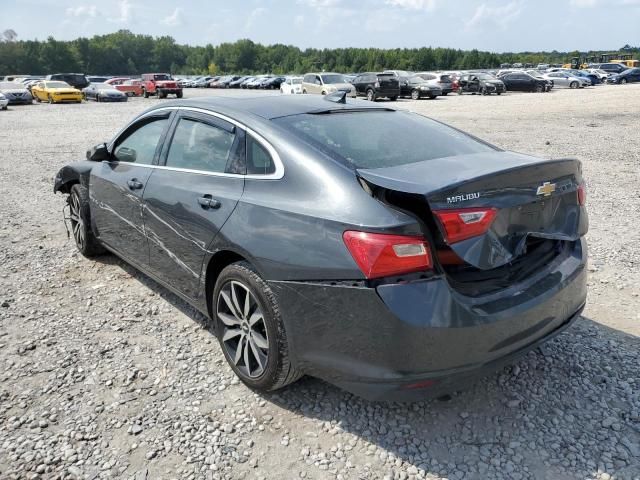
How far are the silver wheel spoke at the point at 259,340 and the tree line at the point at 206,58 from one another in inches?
4341

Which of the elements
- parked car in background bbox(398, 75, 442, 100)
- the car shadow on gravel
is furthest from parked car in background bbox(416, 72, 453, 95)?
the car shadow on gravel

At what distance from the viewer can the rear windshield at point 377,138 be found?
2.92 metres

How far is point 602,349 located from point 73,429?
329 cm

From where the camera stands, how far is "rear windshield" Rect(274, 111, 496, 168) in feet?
9.58

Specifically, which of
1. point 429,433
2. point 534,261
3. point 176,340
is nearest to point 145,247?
point 176,340

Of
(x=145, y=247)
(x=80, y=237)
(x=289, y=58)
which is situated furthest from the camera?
(x=289, y=58)

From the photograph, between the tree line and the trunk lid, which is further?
the tree line

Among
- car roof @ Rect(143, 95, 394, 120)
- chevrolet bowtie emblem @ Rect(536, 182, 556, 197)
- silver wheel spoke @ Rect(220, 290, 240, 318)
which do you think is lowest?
silver wheel spoke @ Rect(220, 290, 240, 318)

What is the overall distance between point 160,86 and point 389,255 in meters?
41.5

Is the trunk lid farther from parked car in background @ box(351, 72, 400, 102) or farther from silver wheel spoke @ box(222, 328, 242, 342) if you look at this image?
parked car in background @ box(351, 72, 400, 102)

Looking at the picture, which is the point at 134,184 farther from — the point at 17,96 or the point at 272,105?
the point at 17,96

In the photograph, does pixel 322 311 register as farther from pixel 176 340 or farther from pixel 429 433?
pixel 176 340

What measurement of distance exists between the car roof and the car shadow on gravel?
5.60 feet

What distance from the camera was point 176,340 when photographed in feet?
12.4
